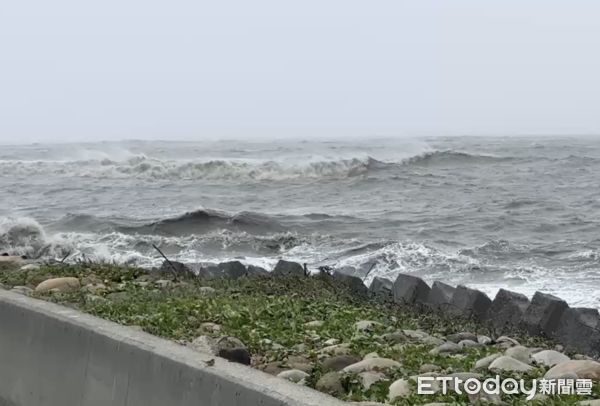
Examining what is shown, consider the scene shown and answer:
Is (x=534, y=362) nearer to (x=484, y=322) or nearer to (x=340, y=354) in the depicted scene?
(x=340, y=354)

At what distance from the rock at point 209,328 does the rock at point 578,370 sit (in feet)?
7.64

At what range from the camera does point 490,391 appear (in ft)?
15.4

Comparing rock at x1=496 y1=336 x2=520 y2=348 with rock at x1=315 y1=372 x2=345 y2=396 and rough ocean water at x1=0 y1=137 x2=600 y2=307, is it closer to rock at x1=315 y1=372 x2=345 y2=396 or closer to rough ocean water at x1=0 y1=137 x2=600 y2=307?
rock at x1=315 y1=372 x2=345 y2=396

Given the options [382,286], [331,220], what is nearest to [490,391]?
[382,286]

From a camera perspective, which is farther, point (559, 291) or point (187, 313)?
point (559, 291)

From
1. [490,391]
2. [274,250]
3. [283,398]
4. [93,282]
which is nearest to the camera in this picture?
[283,398]

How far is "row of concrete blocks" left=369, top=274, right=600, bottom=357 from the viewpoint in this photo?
912 centimetres

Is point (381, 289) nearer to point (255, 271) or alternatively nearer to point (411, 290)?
point (411, 290)

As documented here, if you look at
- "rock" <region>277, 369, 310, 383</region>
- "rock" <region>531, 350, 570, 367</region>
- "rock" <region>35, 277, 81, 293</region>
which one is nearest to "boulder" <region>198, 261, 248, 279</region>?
"rock" <region>35, 277, 81, 293</region>

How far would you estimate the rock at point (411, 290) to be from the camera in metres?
10.5

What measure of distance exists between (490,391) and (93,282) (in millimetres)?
5318

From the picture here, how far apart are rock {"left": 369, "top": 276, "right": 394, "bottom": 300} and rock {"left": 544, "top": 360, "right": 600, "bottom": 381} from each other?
492cm

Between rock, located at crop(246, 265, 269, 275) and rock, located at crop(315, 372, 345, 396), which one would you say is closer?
rock, located at crop(315, 372, 345, 396)

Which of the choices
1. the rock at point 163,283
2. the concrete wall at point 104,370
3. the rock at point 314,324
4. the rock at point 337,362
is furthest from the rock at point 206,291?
the rock at point 337,362
